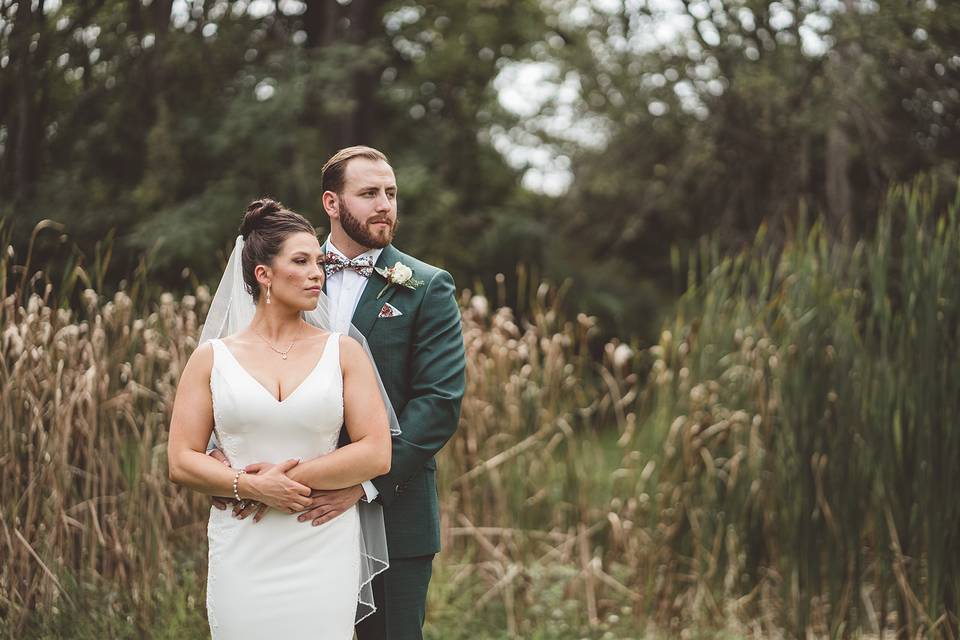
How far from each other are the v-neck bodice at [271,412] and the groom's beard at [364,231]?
0.40 metres

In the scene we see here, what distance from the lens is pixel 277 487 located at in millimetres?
2354

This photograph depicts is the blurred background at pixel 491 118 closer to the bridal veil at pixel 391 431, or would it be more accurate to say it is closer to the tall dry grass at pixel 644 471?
the tall dry grass at pixel 644 471

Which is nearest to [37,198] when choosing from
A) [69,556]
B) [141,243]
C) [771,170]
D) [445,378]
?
[141,243]

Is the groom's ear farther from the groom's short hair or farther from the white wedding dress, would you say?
the white wedding dress

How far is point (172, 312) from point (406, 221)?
19.3ft

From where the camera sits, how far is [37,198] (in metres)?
7.03

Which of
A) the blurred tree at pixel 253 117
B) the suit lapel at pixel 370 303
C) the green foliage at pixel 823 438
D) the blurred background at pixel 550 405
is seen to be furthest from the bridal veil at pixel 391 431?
the blurred tree at pixel 253 117

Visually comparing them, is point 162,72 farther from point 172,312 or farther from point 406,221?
point 172,312

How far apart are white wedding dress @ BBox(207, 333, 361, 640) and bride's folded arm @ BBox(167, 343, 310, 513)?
35mm

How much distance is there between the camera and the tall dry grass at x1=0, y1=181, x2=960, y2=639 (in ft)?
12.0

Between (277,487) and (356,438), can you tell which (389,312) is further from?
(277,487)

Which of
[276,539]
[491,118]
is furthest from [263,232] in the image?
[491,118]

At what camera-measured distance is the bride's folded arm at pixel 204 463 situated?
2361mm

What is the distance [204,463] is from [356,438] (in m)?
0.38
